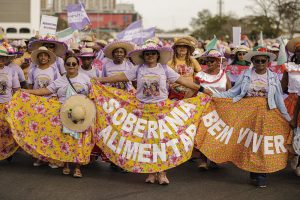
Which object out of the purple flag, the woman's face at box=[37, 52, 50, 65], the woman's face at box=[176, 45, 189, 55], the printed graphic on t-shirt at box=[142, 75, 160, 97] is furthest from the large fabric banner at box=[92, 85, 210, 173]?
the purple flag

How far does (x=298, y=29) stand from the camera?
4562cm

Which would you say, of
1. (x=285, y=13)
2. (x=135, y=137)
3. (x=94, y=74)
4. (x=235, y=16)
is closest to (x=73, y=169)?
(x=135, y=137)

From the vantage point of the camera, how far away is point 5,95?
853 centimetres

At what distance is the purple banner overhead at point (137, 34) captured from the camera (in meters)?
15.3

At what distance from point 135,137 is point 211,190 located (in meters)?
1.24

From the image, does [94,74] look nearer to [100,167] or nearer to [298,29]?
[100,167]

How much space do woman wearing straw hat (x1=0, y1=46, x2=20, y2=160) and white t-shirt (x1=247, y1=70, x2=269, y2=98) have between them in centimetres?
353

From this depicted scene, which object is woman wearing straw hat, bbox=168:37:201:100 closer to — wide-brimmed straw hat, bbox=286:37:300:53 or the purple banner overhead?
wide-brimmed straw hat, bbox=286:37:300:53

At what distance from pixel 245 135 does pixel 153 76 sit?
1449 millimetres

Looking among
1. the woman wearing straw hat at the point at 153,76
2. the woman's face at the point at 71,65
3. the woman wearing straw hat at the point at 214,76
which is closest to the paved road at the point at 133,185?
the woman wearing straw hat at the point at 153,76

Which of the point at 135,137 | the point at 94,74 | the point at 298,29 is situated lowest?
the point at 135,137

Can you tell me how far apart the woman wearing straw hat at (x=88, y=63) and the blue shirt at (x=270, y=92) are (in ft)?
7.81

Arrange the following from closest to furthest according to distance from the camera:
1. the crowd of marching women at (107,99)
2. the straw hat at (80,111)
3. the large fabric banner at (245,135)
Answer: the large fabric banner at (245,135)
the crowd of marching women at (107,99)
the straw hat at (80,111)

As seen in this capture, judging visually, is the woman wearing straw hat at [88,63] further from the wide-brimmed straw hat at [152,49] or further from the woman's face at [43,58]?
the wide-brimmed straw hat at [152,49]
